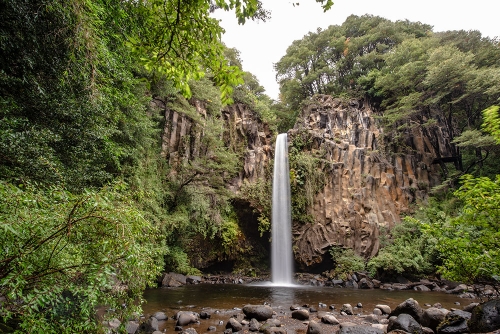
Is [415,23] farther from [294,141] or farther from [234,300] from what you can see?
[234,300]

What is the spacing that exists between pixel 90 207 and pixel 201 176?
12671mm

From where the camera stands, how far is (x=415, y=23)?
28.0 metres

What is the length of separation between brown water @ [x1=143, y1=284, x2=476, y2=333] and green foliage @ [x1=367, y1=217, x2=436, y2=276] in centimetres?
241

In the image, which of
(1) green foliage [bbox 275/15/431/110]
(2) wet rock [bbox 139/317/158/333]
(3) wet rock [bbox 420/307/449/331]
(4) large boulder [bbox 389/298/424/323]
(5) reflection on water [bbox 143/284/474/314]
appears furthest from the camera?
(1) green foliage [bbox 275/15/431/110]

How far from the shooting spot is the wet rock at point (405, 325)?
21.0ft

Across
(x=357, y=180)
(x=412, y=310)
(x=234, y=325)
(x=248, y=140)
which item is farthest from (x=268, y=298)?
(x=248, y=140)

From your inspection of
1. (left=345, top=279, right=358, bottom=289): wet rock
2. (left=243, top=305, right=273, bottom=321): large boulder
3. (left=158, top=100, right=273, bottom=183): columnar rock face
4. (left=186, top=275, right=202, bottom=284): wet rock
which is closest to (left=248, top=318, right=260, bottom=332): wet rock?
(left=243, top=305, right=273, bottom=321): large boulder

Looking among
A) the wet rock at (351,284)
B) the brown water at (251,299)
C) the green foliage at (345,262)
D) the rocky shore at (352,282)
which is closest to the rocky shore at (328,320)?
the brown water at (251,299)

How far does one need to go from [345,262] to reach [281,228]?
4778 mm

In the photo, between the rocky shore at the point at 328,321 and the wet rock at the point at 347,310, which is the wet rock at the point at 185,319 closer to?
the rocky shore at the point at 328,321

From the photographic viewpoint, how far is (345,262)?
54.1 feet

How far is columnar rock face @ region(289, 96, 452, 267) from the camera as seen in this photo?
701 inches

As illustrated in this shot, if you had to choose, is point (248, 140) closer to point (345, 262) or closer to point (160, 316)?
point (345, 262)

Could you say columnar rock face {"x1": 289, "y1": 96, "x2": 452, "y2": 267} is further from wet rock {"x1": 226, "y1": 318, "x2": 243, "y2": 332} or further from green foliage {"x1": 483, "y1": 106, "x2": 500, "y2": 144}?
green foliage {"x1": 483, "y1": 106, "x2": 500, "y2": 144}
